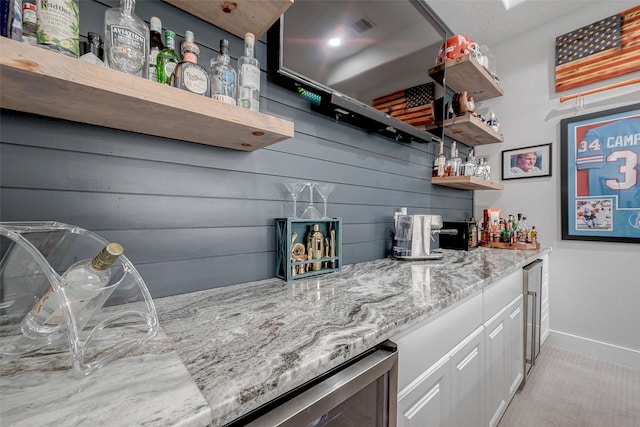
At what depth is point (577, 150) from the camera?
2352mm

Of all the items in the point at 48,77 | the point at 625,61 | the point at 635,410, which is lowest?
the point at 635,410

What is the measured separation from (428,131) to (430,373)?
1.73 m

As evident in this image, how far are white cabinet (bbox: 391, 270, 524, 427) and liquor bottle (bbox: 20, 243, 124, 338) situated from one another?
0.71 meters

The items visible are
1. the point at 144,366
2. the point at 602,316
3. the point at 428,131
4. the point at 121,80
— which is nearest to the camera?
the point at 144,366

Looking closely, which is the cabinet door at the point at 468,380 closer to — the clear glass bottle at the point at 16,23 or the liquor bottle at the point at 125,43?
the liquor bottle at the point at 125,43

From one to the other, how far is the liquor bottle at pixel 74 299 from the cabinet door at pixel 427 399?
2.55 ft

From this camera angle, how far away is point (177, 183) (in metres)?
0.94

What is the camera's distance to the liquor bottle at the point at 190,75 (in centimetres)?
75

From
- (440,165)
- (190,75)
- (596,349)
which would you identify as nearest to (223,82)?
(190,75)

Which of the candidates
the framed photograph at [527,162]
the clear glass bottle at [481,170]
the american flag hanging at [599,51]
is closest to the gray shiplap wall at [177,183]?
the clear glass bottle at [481,170]

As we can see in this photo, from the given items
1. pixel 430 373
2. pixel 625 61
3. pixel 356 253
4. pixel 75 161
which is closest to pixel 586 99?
pixel 625 61

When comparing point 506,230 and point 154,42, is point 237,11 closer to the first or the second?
point 154,42

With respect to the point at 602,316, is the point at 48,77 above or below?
above

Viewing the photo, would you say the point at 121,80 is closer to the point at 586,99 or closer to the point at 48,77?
the point at 48,77
